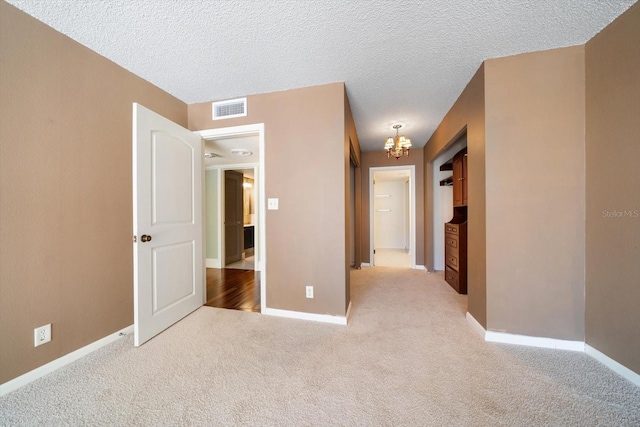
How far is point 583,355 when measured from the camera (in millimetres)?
1602

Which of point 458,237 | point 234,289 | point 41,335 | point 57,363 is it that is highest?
point 458,237

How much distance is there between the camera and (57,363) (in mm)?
1473

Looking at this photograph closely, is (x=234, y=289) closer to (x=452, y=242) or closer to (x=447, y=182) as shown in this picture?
(x=452, y=242)

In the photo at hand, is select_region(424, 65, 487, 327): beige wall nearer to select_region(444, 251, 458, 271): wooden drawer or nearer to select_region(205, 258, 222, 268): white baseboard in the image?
select_region(444, 251, 458, 271): wooden drawer

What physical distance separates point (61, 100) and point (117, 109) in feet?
1.18

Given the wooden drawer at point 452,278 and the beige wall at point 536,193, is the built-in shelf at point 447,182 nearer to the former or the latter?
the wooden drawer at point 452,278

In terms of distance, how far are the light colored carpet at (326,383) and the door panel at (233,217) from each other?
9.73ft

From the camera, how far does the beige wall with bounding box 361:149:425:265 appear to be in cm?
429

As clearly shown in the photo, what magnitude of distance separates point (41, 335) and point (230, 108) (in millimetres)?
2388

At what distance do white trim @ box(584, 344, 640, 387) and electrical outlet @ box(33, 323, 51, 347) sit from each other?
3.81m

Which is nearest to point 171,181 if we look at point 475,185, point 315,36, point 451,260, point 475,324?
point 315,36

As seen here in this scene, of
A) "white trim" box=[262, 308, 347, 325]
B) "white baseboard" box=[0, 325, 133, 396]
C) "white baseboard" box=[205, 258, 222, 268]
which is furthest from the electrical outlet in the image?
"white baseboard" box=[205, 258, 222, 268]

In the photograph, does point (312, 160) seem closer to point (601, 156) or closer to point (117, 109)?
point (117, 109)

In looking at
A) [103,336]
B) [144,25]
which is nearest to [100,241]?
[103,336]
